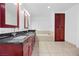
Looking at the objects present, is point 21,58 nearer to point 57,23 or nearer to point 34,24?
point 57,23

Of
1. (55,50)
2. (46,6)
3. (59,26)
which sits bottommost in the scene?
(55,50)

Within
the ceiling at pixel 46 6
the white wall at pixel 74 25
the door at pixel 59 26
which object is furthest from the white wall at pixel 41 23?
the white wall at pixel 74 25

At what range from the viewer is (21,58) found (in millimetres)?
1073

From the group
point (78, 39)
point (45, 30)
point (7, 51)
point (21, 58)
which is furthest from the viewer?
point (45, 30)

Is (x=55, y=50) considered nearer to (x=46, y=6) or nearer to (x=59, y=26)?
(x=46, y=6)

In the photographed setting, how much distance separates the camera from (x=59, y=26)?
10.8 meters

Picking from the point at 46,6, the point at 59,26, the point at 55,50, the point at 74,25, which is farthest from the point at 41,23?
the point at 55,50

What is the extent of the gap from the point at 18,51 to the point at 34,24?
12429 millimetres

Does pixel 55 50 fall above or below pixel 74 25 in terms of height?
below

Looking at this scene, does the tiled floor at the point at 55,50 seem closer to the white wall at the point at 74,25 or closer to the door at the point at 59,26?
the white wall at the point at 74,25

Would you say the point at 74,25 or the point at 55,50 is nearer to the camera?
the point at 55,50

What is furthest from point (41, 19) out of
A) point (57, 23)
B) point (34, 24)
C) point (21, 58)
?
point (21, 58)

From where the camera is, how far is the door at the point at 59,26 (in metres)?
10.6

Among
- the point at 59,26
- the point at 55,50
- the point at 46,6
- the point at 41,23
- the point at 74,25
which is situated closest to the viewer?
the point at 55,50
